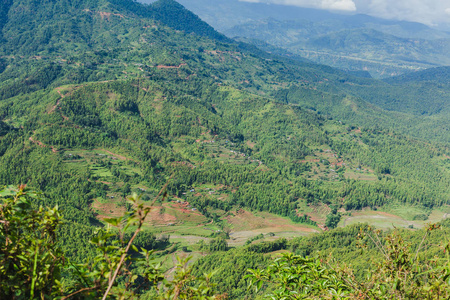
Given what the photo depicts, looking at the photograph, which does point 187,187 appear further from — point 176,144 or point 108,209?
point 176,144

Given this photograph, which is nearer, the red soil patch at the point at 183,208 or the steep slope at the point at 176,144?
the red soil patch at the point at 183,208

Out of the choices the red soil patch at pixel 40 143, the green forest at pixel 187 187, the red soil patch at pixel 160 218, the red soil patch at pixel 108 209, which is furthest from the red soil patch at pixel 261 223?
the red soil patch at pixel 40 143

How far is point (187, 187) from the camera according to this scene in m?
65.2

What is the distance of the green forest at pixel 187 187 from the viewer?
3.43 metres

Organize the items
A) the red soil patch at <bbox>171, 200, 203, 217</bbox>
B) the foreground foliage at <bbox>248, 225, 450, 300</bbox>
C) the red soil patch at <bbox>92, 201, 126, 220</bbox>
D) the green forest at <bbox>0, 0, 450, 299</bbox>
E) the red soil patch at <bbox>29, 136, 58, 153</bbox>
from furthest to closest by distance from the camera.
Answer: the red soil patch at <bbox>29, 136, 58, 153</bbox> < the red soil patch at <bbox>171, 200, 203, 217</bbox> < the red soil patch at <bbox>92, 201, 126, 220</bbox> < the foreground foliage at <bbox>248, 225, 450, 300</bbox> < the green forest at <bbox>0, 0, 450, 299</bbox>

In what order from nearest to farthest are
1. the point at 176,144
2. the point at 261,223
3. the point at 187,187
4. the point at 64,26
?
the point at 261,223 → the point at 187,187 → the point at 176,144 → the point at 64,26

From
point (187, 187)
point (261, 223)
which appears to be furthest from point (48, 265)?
point (187, 187)

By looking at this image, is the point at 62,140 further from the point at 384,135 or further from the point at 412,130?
the point at 412,130

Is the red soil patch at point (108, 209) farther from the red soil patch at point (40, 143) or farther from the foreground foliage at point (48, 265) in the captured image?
the foreground foliage at point (48, 265)

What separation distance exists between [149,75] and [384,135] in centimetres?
9982

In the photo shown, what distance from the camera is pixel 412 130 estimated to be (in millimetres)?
149625

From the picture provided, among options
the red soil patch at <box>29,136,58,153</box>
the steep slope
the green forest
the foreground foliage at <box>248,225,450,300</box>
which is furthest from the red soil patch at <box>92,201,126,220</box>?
the foreground foliage at <box>248,225,450,300</box>

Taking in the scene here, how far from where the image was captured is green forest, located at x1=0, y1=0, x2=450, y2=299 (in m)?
3.43

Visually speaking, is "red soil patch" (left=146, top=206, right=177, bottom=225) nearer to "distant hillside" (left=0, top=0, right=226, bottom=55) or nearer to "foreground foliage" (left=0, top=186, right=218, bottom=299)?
"foreground foliage" (left=0, top=186, right=218, bottom=299)
